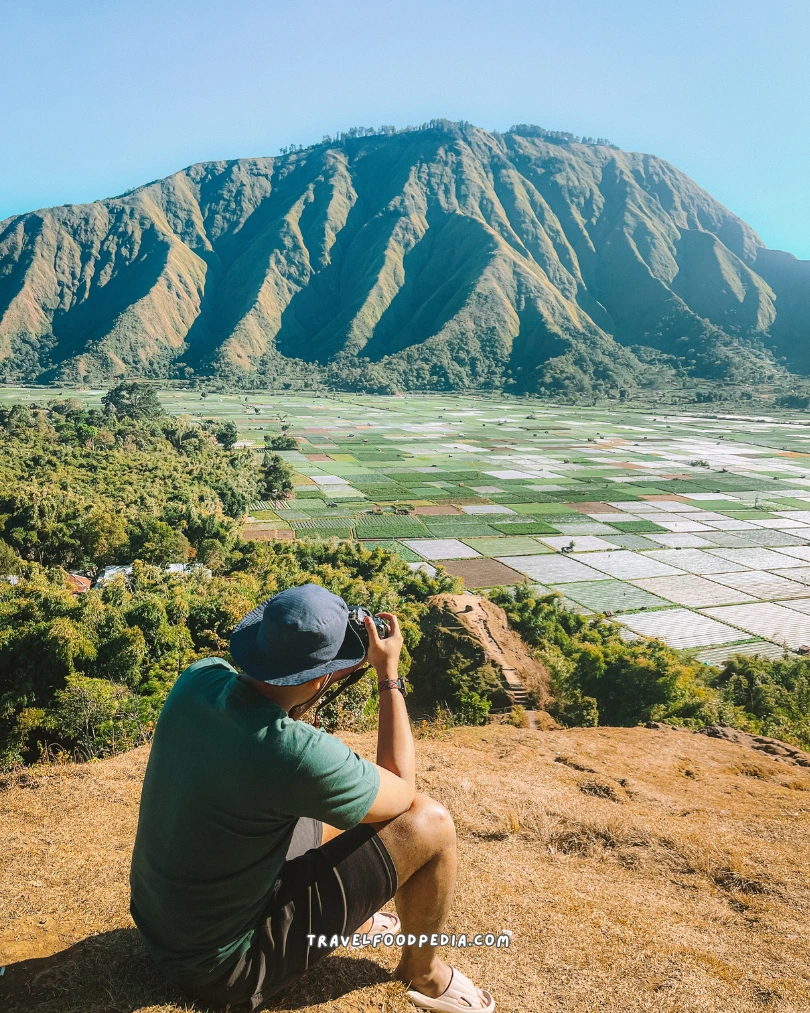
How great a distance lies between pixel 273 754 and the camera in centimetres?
315

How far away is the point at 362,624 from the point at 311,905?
1.56 m

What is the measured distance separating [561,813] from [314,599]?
5038 millimetres

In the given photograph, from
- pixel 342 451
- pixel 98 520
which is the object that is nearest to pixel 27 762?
pixel 98 520

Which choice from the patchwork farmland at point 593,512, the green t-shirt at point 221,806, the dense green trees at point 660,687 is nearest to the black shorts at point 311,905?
the green t-shirt at point 221,806

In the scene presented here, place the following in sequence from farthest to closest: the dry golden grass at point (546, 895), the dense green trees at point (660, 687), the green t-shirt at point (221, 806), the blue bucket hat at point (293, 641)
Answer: the dense green trees at point (660, 687), the dry golden grass at point (546, 895), the blue bucket hat at point (293, 641), the green t-shirt at point (221, 806)

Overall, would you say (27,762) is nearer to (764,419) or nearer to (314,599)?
(314,599)

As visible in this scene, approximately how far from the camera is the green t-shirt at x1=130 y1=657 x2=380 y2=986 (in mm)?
3180

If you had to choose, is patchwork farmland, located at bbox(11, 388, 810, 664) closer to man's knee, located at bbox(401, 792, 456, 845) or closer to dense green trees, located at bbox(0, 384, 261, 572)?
dense green trees, located at bbox(0, 384, 261, 572)

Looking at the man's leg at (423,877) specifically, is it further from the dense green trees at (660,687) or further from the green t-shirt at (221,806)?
the dense green trees at (660,687)

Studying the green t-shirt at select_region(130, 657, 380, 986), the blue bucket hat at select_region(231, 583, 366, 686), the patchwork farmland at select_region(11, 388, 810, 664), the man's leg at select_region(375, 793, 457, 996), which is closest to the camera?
the green t-shirt at select_region(130, 657, 380, 986)

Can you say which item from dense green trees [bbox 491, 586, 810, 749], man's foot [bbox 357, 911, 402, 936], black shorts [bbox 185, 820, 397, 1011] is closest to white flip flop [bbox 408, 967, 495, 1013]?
man's foot [bbox 357, 911, 402, 936]

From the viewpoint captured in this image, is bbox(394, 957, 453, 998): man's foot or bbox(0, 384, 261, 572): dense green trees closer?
bbox(394, 957, 453, 998): man's foot

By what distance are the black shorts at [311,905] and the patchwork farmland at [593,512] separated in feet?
101

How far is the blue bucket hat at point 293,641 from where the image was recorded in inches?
131
